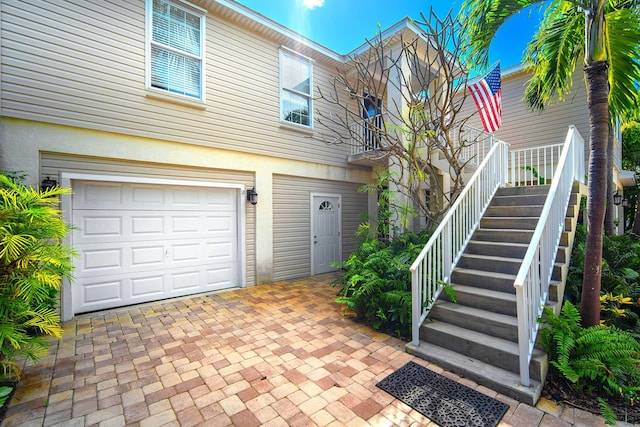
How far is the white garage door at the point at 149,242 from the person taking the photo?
450 cm

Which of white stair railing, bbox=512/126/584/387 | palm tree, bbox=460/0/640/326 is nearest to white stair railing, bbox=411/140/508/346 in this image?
white stair railing, bbox=512/126/584/387

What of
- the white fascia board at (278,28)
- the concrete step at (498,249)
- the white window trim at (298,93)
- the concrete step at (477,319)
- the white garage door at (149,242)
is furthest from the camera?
the white window trim at (298,93)

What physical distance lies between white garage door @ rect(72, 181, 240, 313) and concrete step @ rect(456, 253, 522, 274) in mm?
4326

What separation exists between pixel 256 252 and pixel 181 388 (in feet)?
11.7

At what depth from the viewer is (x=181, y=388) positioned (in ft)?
8.61

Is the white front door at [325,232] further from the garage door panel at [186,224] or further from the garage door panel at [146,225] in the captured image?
the garage door panel at [146,225]

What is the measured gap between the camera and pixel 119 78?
4.60 meters

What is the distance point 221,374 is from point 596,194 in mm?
4335

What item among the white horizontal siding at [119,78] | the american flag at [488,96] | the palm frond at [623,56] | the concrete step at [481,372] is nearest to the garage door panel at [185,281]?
the white horizontal siding at [119,78]

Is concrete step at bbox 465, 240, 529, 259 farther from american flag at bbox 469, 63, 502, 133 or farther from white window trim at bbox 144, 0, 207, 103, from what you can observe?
white window trim at bbox 144, 0, 207, 103

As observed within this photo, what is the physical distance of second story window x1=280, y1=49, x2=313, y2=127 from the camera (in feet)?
21.6

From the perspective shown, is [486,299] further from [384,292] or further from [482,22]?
[482,22]

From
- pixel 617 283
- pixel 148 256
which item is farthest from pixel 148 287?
pixel 617 283

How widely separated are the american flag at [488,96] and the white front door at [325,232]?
382cm
